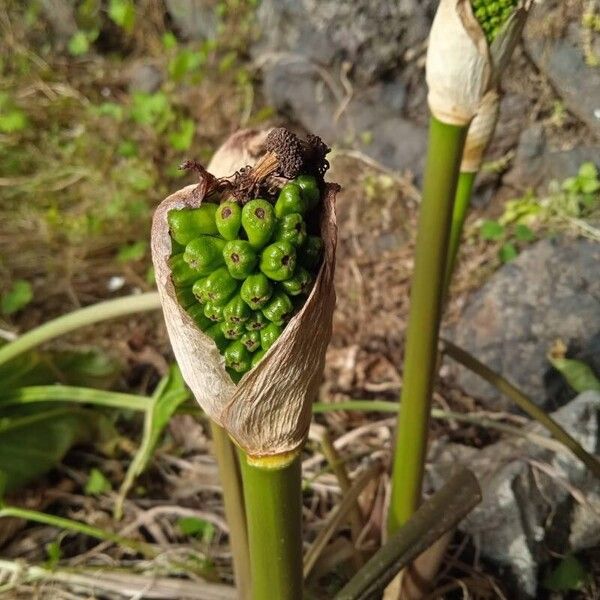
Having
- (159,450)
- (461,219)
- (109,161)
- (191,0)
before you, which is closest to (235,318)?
(461,219)

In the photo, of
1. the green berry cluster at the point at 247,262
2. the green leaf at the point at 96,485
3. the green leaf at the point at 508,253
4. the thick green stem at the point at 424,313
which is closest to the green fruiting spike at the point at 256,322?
the green berry cluster at the point at 247,262

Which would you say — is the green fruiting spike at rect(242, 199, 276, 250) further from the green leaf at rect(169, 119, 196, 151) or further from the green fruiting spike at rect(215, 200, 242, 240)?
the green leaf at rect(169, 119, 196, 151)

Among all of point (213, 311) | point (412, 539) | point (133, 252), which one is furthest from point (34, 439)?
point (213, 311)

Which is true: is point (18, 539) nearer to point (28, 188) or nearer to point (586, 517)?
point (586, 517)

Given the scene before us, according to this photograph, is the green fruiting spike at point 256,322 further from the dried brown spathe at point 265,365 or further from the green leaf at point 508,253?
the green leaf at point 508,253

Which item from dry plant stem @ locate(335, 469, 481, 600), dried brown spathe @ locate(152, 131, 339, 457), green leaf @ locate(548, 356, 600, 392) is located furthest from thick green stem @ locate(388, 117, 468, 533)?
green leaf @ locate(548, 356, 600, 392)

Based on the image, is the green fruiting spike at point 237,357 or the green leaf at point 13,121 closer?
the green fruiting spike at point 237,357
